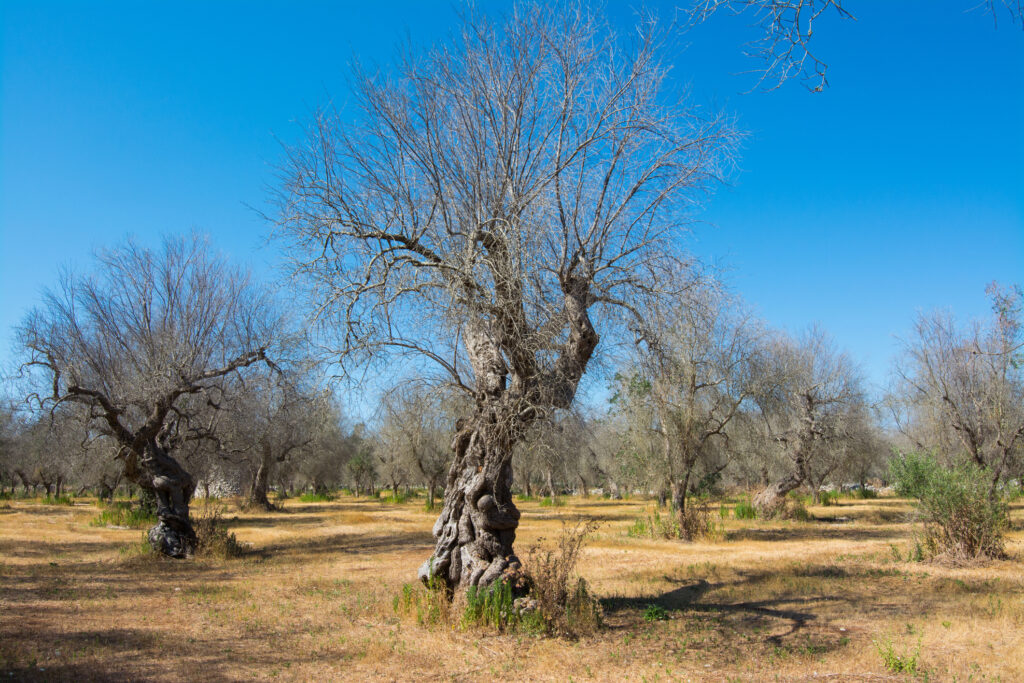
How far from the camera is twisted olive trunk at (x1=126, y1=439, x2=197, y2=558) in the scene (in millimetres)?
12773

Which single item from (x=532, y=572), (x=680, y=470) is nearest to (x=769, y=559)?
(x=680, y=470)

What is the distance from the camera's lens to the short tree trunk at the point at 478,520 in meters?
7.38

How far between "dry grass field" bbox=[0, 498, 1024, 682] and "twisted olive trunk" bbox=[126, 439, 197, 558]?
1.42ft

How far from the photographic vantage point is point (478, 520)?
24.5ft

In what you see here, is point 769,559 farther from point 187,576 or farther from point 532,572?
point 187,576

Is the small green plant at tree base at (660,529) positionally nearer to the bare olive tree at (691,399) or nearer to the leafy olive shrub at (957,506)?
the bare olive tree at (691,399)

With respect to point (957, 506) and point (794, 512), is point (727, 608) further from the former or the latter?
point (794, 512)

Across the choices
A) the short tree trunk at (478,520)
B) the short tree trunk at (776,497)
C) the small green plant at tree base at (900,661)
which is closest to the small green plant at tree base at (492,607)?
the short tree trunk at (478,520)

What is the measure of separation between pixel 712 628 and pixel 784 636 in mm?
814

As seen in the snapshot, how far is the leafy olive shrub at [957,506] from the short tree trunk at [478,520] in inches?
332

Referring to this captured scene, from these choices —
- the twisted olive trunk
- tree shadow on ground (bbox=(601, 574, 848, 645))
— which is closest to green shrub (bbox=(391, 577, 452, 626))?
tree shadow on ground (bbox=(601, 574, 848, 645))

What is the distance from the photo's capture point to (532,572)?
743cm

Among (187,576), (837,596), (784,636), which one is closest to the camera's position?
(784,636)

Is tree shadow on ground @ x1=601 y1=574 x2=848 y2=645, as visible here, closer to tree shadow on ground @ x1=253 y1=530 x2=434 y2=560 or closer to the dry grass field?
the dry grass field
